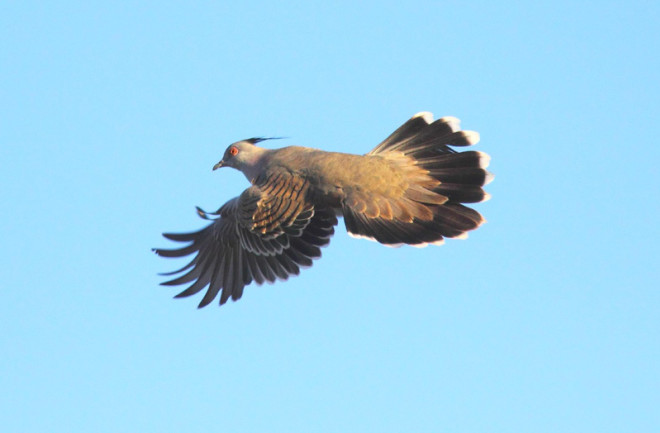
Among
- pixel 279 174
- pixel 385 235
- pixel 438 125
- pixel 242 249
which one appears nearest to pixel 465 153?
pixel 438 125

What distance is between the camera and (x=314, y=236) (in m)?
10.1

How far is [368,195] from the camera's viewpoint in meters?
9.77

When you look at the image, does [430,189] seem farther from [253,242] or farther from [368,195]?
[253,242]

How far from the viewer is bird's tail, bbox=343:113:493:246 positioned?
32.0 ft

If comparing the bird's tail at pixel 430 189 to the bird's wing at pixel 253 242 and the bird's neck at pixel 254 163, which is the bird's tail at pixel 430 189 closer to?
the bird's wing at pixel 253 242

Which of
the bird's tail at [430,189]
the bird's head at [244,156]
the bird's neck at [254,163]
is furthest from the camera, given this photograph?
the bird's head at [244,156]

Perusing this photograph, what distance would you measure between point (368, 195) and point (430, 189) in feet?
1.98

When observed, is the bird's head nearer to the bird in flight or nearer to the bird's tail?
the bird in flight

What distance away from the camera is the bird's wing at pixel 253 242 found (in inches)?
389

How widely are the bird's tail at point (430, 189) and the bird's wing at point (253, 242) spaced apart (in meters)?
0.46

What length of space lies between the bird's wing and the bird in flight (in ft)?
0.04

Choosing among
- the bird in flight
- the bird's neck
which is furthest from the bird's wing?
the bird's neck

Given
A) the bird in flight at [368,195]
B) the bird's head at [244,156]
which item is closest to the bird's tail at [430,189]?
the bird in flight at [368,195]

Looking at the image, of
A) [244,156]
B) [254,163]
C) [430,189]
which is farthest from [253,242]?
[430,189]
